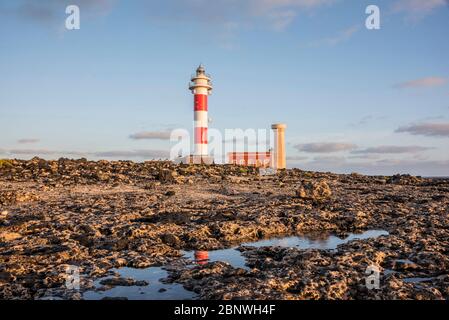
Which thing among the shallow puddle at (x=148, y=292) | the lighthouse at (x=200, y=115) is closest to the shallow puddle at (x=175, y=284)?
the shallow puddle at (x=148, y=292)

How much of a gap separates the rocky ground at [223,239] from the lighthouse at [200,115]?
65.1ft

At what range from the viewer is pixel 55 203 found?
1267 centimetres

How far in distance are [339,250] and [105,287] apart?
426 cm

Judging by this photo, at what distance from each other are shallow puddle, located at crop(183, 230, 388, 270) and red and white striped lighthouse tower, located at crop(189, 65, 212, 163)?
2742cm

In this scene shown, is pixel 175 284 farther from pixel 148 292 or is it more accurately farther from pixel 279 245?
pixel 279 245

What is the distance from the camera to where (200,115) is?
38750 mm

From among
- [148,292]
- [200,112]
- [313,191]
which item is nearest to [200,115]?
[200,112]

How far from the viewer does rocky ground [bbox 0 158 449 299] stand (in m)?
5.66

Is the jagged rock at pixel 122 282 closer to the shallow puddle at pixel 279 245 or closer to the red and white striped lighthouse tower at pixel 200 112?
the shallow puddle at pixel 279 245

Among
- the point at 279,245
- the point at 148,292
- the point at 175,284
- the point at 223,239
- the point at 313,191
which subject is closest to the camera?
the point at 148,292

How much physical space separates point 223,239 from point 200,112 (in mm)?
30693

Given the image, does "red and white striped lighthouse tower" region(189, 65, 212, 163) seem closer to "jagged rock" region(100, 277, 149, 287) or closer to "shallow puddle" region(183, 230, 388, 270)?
"shallow puddle" region(183, 230, 388, 270)
